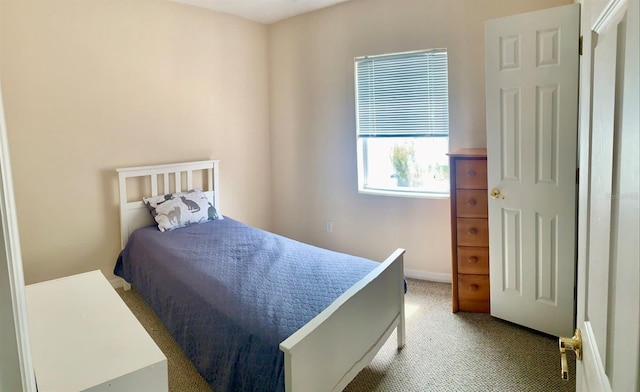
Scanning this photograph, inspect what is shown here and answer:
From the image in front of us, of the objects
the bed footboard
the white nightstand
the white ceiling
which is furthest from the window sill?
the white nightstand

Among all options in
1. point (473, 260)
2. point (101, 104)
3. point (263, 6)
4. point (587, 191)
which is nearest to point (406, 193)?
point (473, 260)

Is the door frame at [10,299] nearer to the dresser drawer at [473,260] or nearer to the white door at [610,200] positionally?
the white door at [610,200]

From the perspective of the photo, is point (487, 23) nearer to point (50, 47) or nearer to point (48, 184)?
point (50, 47)

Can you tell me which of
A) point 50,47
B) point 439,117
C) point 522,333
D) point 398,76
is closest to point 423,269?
point 522,333

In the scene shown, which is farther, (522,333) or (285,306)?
(522,333)

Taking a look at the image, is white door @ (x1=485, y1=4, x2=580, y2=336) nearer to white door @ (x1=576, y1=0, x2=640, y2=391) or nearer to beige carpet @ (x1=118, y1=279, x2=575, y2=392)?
beige carpet @ (x1=118, y1=279, x2=575, y2=392)

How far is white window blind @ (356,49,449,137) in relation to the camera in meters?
3.51

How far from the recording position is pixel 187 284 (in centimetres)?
245

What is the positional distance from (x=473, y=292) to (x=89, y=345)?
2493 millimetres

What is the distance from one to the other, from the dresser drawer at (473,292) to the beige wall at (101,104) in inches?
98.3

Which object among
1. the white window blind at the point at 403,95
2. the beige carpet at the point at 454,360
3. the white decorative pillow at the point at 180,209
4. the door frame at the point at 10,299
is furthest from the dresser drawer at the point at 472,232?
the door frame at the point at 10,299

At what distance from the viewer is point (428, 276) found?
3725mm

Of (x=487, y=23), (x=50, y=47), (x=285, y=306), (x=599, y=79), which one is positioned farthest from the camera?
(x=50, y=47)

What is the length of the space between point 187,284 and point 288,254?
0.70 metres
